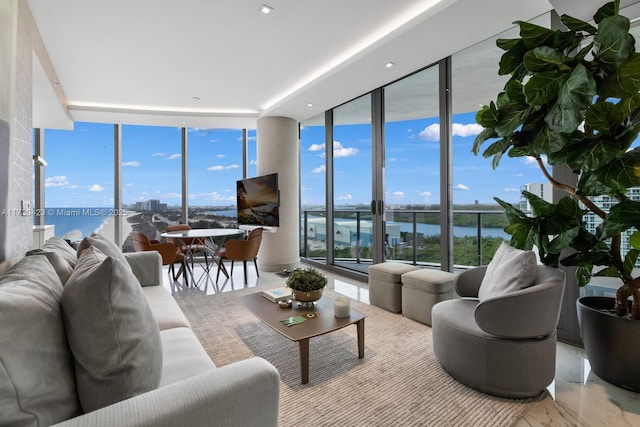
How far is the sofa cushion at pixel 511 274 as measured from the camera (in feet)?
6.53

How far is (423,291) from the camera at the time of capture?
123 inches

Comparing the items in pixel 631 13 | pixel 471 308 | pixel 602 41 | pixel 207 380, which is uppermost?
pixel 631 13

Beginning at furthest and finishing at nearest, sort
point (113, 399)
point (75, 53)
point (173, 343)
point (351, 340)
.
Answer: point (75, 53)
point (351, 340)
point (173, 343)
point (113, 399)

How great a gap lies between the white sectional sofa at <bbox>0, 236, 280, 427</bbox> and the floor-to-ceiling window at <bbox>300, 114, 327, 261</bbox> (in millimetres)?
4711

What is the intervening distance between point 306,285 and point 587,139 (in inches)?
82.4

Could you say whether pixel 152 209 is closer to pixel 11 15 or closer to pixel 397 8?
pixel 11 15

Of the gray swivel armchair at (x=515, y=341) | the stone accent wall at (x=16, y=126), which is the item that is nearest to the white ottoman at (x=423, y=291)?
the gray swivel armchair at (x=515, y=341)

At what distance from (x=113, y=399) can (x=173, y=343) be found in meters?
0.74

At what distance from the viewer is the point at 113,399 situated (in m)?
0.99


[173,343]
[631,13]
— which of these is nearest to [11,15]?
[173,343]

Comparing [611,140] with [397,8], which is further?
[397,8]

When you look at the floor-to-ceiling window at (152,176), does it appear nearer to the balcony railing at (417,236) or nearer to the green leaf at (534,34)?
the balcony railing at (417,236)

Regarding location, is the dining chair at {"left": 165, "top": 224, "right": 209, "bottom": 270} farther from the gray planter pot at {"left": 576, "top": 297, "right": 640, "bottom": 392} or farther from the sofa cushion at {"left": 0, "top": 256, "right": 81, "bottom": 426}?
the gray planter pot at {"left": 576, "top": 297, "right": 640, "bottom": 392}

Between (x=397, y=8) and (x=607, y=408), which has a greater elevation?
(x=397, y=8)
